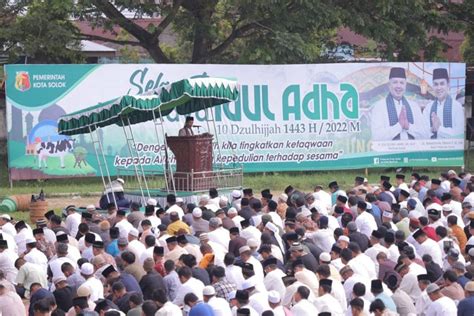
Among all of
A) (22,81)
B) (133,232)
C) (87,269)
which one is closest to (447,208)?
(133,232)

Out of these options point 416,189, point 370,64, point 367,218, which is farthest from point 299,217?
point 370,64

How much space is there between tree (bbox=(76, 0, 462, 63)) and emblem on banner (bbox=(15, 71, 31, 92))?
3978 mm

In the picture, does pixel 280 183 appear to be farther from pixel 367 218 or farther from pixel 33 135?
pixel 367 218

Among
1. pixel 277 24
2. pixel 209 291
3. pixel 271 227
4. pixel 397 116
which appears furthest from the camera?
pixel 277 24

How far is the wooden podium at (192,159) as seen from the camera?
850 inches

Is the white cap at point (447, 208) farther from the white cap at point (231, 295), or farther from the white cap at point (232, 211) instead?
the white cap at point (231, 295)

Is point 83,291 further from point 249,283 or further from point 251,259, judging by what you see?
point 251,259

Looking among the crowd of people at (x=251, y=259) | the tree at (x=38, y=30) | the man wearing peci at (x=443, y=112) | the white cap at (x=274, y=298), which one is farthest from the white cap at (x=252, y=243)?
the man wearing peci at (x=443, y=112)

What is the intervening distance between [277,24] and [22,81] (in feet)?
24.9

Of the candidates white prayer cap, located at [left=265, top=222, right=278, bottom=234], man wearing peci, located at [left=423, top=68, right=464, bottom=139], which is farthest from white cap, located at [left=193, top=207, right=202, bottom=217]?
man wearing peci, located at [left=423, top=68, right=464, bottom=139]

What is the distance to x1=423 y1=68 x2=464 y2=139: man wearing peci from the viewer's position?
1155 inches

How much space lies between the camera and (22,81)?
25.8 meters

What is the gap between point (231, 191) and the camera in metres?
21.8

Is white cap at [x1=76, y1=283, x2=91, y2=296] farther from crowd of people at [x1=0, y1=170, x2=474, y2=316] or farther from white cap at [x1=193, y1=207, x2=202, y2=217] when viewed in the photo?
white cap at [x1=193, y1=207, x2=202, y2=217]
